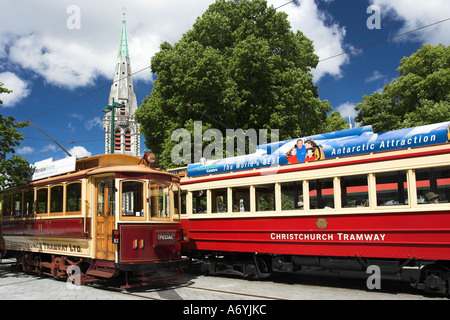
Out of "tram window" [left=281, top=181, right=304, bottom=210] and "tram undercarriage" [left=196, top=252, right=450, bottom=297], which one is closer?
"tram undercarriage" [left=196, top=252, right=450, bottom=297]

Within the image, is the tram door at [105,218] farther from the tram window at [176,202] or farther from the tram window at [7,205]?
the tram window at [7,205]

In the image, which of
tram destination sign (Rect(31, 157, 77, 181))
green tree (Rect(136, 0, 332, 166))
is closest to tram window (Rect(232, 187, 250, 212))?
tram destination sign (Rect(31, 157, 77, 181))

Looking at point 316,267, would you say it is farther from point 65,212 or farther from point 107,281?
point 65,212

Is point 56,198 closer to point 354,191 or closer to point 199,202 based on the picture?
point 199,202

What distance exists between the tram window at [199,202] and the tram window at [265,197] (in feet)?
6.70

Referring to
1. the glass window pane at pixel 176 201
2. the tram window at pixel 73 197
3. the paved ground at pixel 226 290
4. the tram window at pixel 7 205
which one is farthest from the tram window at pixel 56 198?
the tram window at pixel 7 205

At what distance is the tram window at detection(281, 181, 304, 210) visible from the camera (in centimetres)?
1040

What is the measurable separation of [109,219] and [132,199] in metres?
0.73

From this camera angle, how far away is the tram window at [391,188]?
8.86 metres

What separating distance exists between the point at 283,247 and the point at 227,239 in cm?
195

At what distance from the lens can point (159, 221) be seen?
10.2 m

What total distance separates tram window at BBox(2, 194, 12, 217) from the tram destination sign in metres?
2.08

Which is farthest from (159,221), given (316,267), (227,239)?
(316,267)

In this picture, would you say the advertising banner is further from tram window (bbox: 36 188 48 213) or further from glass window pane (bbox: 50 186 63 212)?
tram window (bbox: 36 188 48 213)
